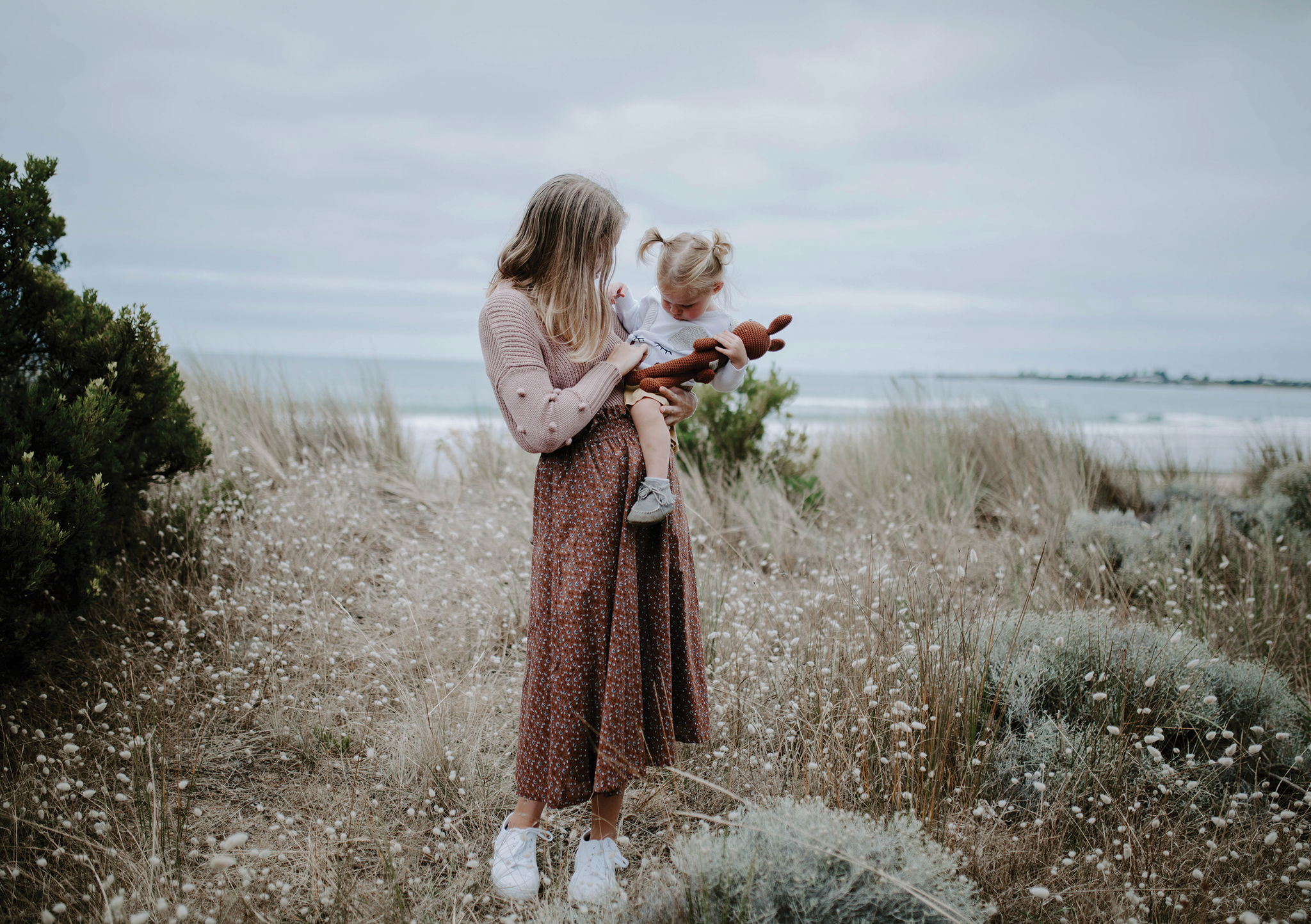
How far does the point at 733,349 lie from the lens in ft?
8.13

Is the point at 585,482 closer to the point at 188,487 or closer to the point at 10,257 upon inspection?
the point at 10,257

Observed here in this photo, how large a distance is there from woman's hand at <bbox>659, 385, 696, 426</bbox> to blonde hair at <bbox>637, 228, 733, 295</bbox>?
0.39 metres

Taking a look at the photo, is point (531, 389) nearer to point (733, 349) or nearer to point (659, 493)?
point (659, 493)

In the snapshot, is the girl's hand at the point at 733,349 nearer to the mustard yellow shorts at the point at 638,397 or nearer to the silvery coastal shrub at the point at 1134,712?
the mustard yellow shorts at the point at 638,397

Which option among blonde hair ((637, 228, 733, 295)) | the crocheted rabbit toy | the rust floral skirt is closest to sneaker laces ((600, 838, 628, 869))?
the rust floral skirt

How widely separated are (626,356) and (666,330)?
28 centimetres

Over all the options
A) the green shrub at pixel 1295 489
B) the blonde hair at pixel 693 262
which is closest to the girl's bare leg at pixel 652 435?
the blonde hair at pixel 693 262

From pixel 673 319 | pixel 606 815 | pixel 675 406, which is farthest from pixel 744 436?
pixel 606 815

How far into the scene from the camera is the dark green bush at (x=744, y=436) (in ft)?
22.1

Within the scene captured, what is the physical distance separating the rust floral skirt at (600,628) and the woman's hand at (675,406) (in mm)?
158

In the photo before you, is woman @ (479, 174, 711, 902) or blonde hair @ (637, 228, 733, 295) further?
blonde hair @ (637, 228, 733, 295)

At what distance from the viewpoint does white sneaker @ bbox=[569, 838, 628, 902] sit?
2.31 m

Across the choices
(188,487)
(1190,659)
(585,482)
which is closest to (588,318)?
(585,482)

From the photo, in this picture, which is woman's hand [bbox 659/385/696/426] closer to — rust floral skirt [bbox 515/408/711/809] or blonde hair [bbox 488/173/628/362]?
rust floral skirt [bbox 515/408/711/809]
